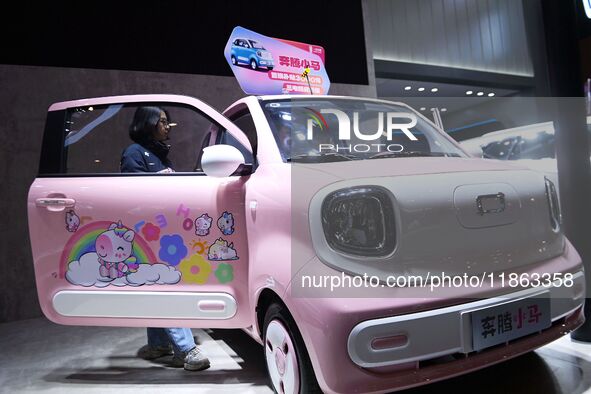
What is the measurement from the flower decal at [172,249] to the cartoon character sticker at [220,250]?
0.43 feet

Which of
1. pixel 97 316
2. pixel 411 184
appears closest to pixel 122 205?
pixel 97 316

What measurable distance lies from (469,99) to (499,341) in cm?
708

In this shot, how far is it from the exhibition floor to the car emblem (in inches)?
33.2

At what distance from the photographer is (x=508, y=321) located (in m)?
1.49

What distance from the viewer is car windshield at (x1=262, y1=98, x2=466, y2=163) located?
6.64 feet

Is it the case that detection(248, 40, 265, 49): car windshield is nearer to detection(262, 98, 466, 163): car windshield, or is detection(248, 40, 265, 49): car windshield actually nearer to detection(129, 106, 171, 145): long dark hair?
detection(129, 106, 171, 145): long dark hair

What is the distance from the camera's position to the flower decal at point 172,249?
2037 millimetres

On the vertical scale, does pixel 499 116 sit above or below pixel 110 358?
above

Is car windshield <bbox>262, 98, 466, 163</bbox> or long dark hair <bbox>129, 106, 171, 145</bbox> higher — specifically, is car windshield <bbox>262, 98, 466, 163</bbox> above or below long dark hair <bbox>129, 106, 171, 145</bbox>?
below

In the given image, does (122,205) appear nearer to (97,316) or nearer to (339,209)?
(97,316)

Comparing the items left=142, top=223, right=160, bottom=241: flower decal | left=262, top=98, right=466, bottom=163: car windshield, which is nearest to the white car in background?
left=262, top=98, right=466, bottom=163: car windshield

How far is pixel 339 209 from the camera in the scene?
4.83ft

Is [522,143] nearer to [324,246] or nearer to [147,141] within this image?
[147,141]

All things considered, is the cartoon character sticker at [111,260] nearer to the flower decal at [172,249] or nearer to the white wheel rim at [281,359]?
the flower decal at [172,249]
